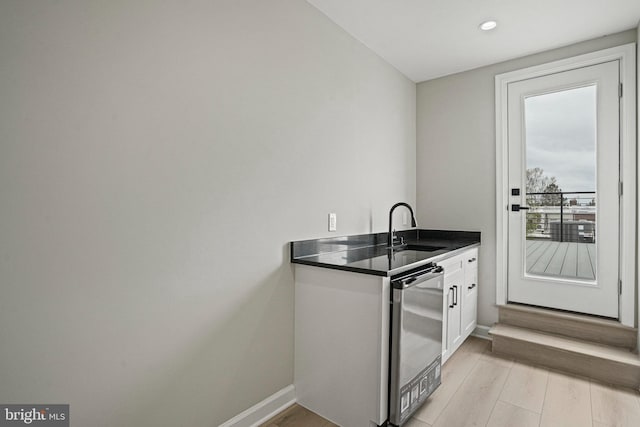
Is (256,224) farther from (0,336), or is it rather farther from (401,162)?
(401,162)

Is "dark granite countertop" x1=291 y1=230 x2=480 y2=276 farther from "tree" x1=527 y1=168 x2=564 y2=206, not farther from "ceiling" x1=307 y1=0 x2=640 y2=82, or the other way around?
"ceiling" x1=307 y1=0 x2=640 y2=82

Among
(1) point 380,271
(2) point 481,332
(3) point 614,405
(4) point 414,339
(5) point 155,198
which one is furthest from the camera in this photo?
(2) point 481,332

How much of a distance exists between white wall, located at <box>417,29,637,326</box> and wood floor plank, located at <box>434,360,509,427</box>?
79 cm

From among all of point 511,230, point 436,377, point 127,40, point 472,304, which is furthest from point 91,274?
point 511,230

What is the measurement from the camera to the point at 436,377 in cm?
210

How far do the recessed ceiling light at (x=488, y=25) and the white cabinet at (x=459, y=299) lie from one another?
1761 mm

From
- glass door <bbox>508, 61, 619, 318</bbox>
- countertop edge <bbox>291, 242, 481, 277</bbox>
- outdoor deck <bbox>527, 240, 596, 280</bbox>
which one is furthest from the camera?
outdoor deck <bbox>527, 240, 596, 280</bbox>

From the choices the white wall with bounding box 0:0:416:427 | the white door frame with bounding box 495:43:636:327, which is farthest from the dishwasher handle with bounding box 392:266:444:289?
the white door frame with bounding box 495:43:636:327

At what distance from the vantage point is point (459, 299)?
265 cm

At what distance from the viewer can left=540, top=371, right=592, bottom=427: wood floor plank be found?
1.86 m

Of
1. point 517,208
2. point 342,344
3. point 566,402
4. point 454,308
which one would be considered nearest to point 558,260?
point 517,208

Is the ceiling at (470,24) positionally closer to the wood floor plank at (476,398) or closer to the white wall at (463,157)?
the white wall at (463,157)

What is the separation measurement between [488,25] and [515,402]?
262 cm

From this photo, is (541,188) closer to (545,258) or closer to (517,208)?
(517,208)
